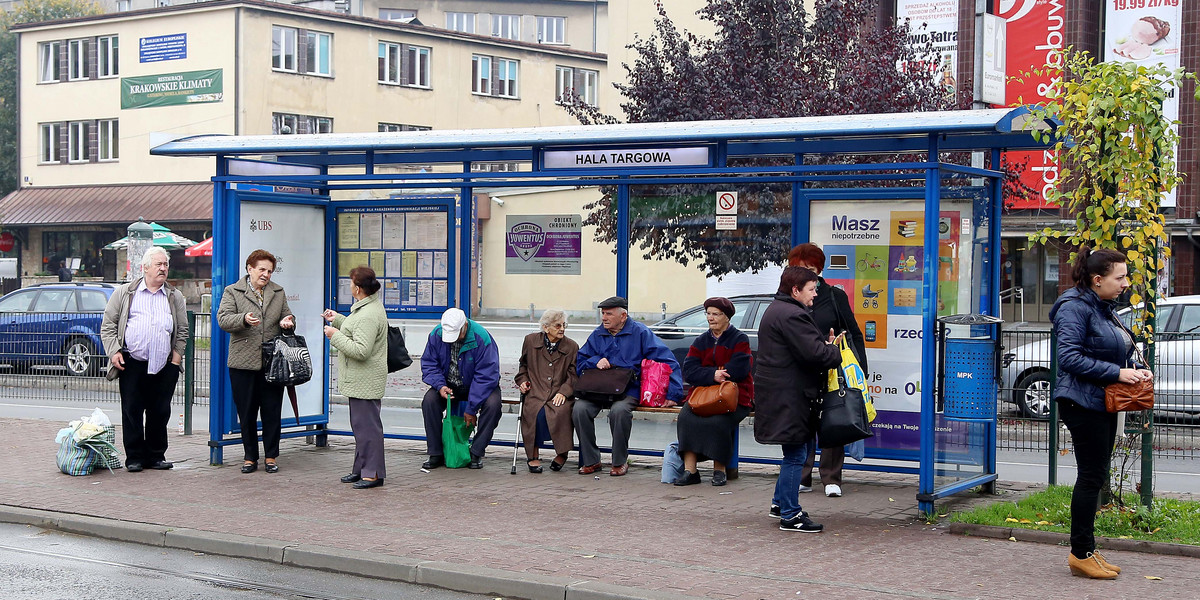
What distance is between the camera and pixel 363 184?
36.9 feet

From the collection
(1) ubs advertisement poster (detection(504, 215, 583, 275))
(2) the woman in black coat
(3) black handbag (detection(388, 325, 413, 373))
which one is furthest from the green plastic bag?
(2) the woman in black coat

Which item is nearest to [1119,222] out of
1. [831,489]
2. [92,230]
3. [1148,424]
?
[1148,424]

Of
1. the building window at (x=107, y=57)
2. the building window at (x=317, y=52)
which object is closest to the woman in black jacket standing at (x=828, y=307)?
the building window at (x=317, y=52)

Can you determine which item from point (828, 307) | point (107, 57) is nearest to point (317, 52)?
point (107, 57)

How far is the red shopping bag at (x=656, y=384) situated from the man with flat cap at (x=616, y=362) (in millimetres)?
46

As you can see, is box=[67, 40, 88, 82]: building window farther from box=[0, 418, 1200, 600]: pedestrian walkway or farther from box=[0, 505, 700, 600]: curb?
box=[0, 505, 700, 600]: curb

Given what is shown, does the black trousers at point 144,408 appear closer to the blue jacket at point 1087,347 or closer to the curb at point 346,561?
the curb at point 346,561

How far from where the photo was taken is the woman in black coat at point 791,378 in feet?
25.9

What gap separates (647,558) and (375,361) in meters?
3.59

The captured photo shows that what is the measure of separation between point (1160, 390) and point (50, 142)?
4431 centimetres

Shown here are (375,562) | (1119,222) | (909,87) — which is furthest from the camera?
(909,87)

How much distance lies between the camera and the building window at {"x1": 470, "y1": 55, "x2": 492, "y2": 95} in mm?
47625

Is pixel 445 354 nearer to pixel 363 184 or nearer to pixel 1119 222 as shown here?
pixel 363 184

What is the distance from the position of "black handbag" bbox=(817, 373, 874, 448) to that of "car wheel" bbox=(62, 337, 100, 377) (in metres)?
12.2
